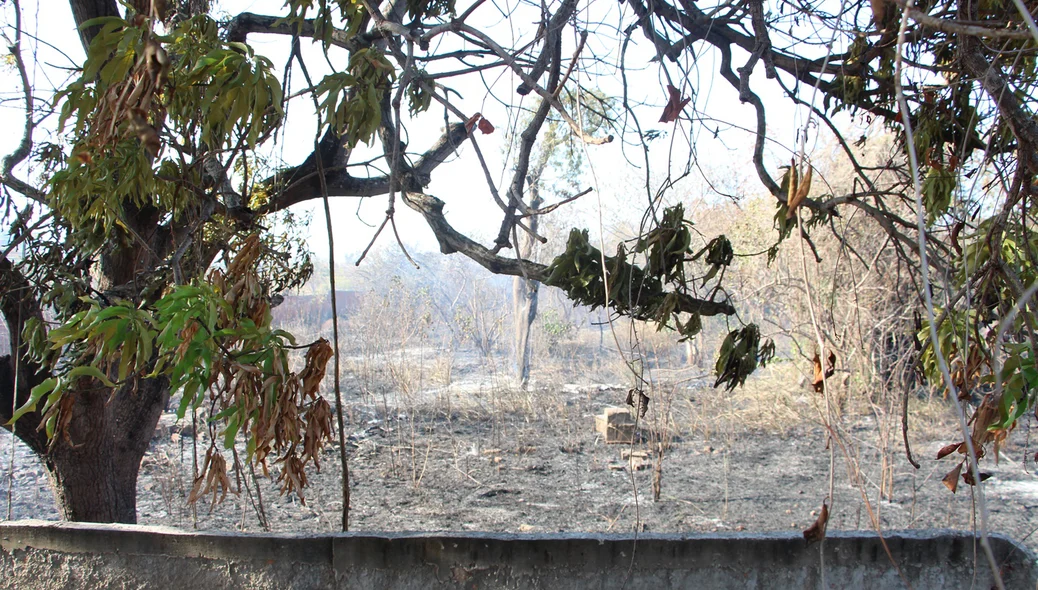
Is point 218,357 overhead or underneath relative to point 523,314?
underneath

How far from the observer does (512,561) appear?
2342 mm

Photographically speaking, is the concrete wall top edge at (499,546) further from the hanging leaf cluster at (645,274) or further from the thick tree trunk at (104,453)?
the thick tree trunk at (104,453)

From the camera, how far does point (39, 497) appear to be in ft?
15.5

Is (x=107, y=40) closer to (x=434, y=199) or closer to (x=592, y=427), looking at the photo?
(x=434, y=199)

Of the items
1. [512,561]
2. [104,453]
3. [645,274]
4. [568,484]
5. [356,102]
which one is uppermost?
[356,102]

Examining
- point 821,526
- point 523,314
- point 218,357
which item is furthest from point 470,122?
point 523,314

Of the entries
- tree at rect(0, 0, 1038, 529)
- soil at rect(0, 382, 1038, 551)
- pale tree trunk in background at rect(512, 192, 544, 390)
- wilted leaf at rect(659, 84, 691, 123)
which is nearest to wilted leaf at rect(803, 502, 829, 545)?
tree at rect(0, 0, 1038, 529)

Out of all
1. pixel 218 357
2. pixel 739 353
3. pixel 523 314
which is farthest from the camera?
pixel 523 314

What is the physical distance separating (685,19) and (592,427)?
4648mm

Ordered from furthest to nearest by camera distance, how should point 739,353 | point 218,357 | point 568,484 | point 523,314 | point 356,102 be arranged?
point 523,314 → point 568,484 → point 739,353 → point 356,102 → point 218,357

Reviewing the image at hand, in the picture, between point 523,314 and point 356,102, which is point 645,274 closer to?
point 356,102

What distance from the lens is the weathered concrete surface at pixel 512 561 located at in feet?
7.68

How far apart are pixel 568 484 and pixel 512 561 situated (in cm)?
287

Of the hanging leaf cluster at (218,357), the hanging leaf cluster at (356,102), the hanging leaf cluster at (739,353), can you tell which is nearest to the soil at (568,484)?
the hanging leaf cluster at (739,353)
